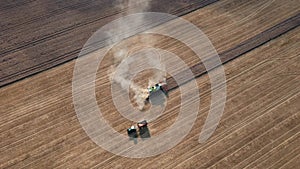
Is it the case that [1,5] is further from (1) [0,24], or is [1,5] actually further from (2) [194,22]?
(2) [194,22]

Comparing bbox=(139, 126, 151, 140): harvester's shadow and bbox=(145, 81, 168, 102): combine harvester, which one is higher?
bbox=(145, 81, 168, 102): combine harvester

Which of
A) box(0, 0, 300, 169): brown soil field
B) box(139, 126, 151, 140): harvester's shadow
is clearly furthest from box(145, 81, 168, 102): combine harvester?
box(139, 126, 151, 140): harvester's shadow

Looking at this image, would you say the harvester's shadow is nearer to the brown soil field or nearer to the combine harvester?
the brown soil field

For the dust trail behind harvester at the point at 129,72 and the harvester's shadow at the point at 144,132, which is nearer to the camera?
the harvester's shadow at the point at 144,132

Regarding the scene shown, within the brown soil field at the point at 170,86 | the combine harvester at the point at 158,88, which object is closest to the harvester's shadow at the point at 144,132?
the brown soil field at the point at 170,86

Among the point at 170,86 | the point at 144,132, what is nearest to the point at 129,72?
the point at 170,86

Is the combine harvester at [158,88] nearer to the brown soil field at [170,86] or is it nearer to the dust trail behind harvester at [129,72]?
the dust trail behind harvester at [129,72]

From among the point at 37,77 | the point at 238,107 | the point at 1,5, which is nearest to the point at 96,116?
the point at 37,77

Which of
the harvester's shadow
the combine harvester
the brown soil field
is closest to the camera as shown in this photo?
the brown soil field
